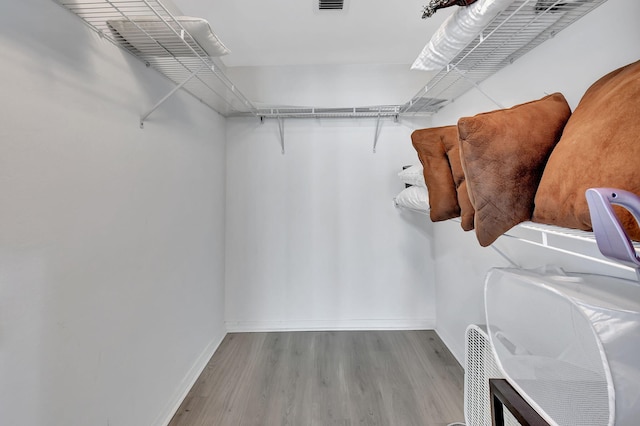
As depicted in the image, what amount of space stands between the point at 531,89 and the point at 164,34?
64.9 inches

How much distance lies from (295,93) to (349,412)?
2401 millimetres

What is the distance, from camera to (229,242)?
7.61 ft

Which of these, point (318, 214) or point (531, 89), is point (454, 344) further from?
point (531, 89)

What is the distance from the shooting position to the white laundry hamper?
16.9 inches

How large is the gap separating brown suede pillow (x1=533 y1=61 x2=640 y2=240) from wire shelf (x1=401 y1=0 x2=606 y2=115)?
433mm

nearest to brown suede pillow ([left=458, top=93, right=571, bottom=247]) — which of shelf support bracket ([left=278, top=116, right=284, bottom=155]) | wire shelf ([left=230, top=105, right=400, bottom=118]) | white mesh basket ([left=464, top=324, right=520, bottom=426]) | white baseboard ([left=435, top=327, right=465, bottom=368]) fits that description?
white mesh basket ([left=464, top=324, right=520, bottom=426])

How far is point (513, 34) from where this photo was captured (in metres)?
1.09

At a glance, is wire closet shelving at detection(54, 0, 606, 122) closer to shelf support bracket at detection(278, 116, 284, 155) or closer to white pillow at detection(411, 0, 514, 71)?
white pillow at detection(411, 0, 514, 71)

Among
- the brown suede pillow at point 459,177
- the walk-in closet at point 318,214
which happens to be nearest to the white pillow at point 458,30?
the walk-in closet at point 318,214

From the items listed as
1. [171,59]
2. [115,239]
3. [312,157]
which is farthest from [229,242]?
[171,59]

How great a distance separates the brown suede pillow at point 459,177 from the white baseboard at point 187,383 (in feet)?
5.86

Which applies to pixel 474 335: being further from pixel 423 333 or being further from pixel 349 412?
pixel 423 333

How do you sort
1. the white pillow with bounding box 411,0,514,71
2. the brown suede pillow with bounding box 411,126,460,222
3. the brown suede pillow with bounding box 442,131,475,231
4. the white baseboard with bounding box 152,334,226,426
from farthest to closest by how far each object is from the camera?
1. the white baseboard with bounding box 152,334,226,426
2. the brown suede pillow with bounding box 411,126,460,222
3. the brown suede pillow with bounding box 442,131,475,231
4. the white pillow with bounding box 411,0,514,71

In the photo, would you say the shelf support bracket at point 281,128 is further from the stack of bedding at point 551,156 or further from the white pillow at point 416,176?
the stack of bedding at point 551,156
